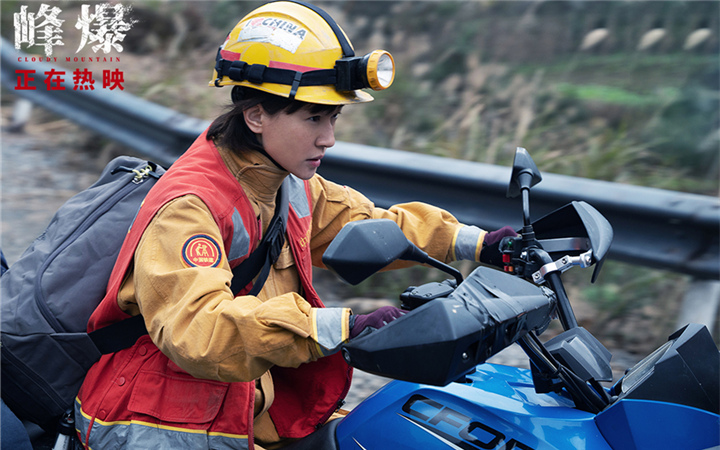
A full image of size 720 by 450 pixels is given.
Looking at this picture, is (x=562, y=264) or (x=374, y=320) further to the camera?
(x=562, y=264)

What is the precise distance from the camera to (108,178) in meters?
2.24

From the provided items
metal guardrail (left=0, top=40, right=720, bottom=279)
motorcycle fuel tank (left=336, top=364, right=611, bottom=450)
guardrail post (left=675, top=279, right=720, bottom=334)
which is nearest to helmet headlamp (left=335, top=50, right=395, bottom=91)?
motorcycle fuel tank (left=336, top=364, right=611, bottom=450)

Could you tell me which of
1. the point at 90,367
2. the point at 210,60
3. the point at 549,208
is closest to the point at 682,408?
the point at 90,367

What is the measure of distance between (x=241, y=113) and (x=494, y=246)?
0.88 m

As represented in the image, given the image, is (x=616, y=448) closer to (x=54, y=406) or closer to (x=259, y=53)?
(x=259, y=53)

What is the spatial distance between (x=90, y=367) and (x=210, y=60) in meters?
6.41

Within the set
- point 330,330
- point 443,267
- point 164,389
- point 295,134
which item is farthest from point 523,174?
point 164,389

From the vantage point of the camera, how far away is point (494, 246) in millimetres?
2172

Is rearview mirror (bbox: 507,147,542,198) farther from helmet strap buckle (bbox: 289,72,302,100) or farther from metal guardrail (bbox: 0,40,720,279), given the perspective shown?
metal guardrail (bbox: 0,40,720,279)

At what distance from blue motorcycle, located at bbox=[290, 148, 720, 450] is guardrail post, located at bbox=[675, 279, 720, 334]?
1571 millimetres

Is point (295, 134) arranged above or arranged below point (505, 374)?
above

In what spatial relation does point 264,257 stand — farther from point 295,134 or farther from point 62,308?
point 62,308

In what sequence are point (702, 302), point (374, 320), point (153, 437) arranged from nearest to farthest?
point (374, 320) < point (153, 437) < point (702, 302)

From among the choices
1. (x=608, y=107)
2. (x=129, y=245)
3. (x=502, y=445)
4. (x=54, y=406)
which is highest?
(x=608, y=107)
